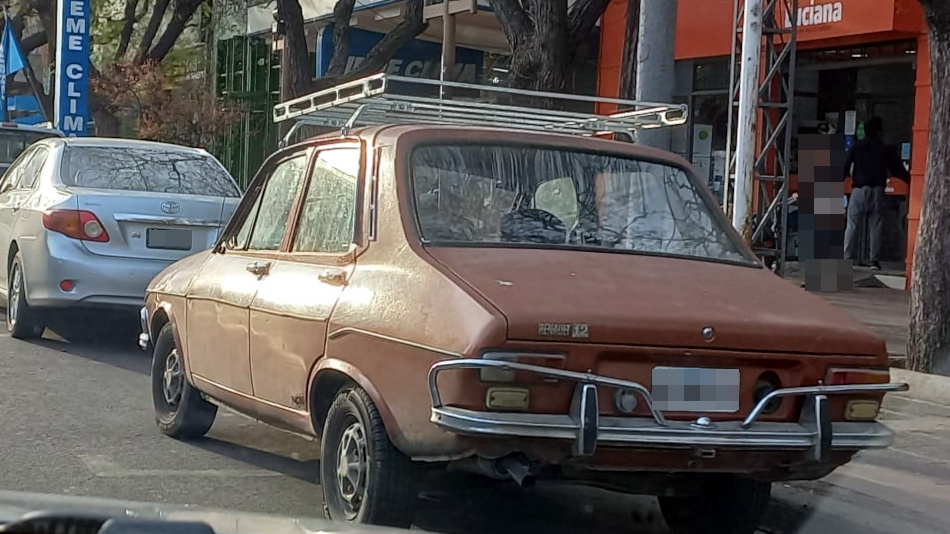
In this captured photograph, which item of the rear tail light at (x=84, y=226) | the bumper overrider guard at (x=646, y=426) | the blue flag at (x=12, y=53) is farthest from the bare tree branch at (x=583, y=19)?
the blue flag at (x=12, y=53)

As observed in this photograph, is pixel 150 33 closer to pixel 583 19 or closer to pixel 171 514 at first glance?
pixel 583 19

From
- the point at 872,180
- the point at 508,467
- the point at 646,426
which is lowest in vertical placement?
the point at 508,467

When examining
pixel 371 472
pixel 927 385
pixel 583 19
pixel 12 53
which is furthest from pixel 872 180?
pixel 12 53

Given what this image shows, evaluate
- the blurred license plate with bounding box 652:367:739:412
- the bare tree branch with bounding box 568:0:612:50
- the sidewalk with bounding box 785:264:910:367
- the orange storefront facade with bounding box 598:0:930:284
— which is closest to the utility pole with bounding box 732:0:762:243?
the sidewalk with bounding box 785:264:910:367

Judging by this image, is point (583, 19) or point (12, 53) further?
point (12, 53)

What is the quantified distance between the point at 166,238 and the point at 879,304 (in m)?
7.84

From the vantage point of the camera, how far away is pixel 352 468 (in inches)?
190

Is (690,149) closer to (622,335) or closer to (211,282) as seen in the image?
(211,282)

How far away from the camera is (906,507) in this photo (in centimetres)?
583

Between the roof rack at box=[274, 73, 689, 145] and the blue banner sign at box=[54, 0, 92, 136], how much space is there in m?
14.4

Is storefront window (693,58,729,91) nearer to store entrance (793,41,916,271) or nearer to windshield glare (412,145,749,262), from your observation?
store entrance (793,41,916,271)

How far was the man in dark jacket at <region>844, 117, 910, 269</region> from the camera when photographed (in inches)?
622

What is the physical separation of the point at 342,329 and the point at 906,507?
2.76m

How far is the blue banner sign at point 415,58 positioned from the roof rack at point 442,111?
17.5 metres
